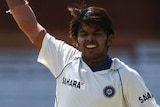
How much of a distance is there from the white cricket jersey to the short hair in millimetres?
134

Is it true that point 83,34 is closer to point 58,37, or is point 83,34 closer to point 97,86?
point 97,86

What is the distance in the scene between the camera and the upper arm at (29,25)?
123 inches

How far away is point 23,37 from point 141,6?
4.08 feet

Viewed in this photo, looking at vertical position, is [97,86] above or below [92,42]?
below

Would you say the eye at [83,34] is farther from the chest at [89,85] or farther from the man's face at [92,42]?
the chest at [89,85]

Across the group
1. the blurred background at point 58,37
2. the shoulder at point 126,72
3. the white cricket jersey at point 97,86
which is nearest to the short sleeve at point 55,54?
the white cricket jersey at point 97,86

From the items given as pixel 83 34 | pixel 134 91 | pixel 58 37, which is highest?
pixel 83 34

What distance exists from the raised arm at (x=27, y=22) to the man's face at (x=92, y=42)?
198 mm

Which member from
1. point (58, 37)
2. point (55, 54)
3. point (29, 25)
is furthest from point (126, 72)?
point (58, 37)

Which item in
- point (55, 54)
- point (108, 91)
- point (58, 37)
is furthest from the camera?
point (58, 37)

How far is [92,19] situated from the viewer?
3.00 m

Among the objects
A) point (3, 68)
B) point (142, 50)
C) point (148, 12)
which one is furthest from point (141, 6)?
point (3, 68)

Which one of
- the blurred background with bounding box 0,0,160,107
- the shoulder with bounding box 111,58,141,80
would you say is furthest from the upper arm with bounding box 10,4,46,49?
the blurred background with bounding box 0,0,160,107

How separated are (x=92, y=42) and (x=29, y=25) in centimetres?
33
